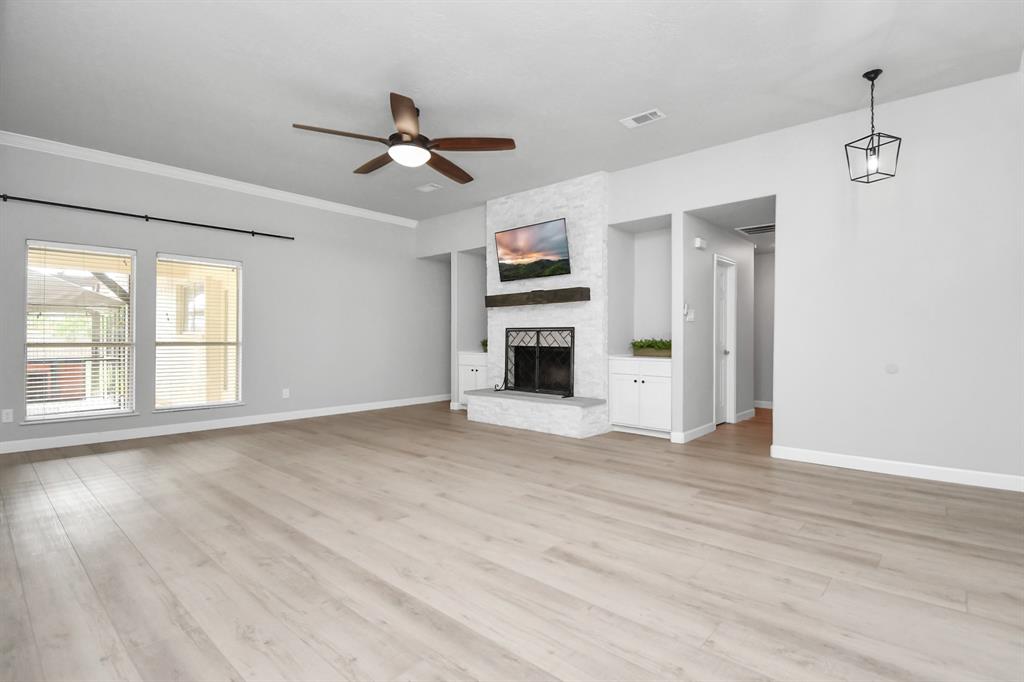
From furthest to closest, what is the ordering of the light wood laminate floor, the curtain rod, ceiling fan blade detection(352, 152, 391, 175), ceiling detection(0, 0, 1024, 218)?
1. the curtain rod
2. ceiling fan blade detection(352, 152, 391, 175)
3. ceiling detection(0, 0, 1024, 218)
4. the light wood laminate floor

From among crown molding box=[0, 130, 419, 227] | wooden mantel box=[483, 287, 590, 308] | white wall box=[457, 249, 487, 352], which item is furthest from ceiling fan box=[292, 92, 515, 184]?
white wall box=[457, 249, 487, 352]

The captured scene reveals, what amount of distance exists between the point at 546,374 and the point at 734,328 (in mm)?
2659

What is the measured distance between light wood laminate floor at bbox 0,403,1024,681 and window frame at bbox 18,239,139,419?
3.12 ft

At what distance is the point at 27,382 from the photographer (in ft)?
15.7

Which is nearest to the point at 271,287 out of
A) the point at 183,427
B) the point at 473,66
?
the point at 183,427

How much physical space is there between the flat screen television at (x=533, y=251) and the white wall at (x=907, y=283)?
6.74 feet

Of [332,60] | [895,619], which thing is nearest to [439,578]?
[895,619]

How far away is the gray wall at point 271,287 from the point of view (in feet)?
15.7

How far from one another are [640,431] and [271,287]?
5.09 meters

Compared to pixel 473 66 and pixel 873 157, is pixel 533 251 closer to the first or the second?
pixel 473 66

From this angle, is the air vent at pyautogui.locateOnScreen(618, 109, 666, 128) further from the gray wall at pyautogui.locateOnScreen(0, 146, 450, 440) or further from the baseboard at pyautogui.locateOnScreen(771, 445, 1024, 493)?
the gray wall at pyautogui.locateOnScreen(0, 146, 450, 440)

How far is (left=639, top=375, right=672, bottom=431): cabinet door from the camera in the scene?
212 inches

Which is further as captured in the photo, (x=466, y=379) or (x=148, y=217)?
(x=466, y=379)

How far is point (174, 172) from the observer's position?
5.64 metres
